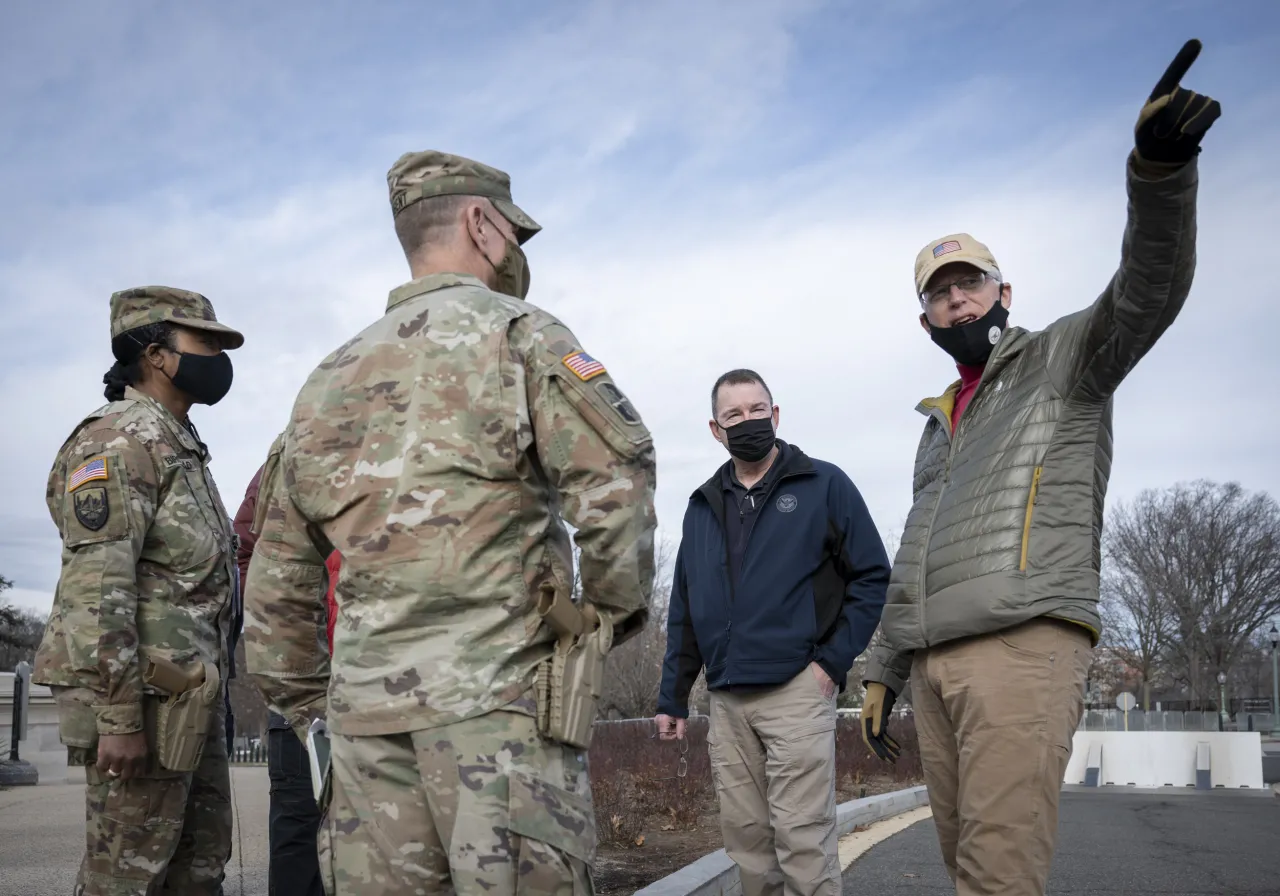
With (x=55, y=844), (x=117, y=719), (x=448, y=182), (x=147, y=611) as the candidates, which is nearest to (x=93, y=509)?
(x=147, y=611)

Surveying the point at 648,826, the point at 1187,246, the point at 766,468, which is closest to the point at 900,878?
the point at 648,826

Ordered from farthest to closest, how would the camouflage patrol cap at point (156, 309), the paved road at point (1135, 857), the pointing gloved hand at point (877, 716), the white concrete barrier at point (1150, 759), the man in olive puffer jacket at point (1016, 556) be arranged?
the white concrete barrier at point (1150, 759) < the paved road at point (1135, 857) < the camouflage patrol cap at point (156, 309) < the pointing gloved hand at point (877, 716) < the man in olive puffer jacket at point (1016, 556)

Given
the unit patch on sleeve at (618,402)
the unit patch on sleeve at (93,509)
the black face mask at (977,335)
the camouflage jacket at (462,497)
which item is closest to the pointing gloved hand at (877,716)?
the black face mask at (977,335)

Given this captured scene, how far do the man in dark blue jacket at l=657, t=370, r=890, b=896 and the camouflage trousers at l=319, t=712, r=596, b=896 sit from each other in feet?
7.40

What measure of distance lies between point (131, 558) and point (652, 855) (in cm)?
442

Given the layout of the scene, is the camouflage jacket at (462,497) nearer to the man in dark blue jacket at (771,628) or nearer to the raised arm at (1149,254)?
the raised arm at (1149,254)

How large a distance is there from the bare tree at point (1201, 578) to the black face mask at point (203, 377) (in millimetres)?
59007

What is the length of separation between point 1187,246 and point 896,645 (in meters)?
1.48

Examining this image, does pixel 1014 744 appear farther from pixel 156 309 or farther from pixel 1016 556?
pixel 156 309

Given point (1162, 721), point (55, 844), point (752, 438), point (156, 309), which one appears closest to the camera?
point (156, 309)

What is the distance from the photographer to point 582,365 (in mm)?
2596

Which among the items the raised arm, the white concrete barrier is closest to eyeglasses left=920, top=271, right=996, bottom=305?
the raised arm

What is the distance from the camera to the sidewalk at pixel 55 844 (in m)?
6.44

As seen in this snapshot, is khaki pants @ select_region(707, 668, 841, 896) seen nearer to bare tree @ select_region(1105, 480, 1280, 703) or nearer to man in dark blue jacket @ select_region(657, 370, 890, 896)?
man in dark blue jacket @ select_region(657, 370, 890, 896)
